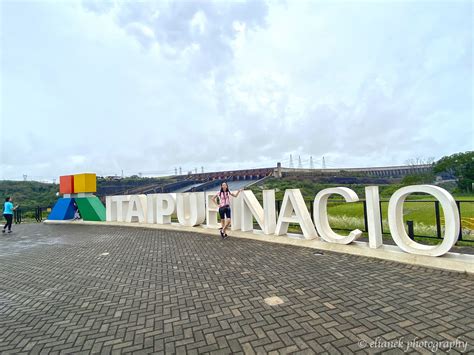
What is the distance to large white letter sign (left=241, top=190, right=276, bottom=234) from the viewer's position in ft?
30.3

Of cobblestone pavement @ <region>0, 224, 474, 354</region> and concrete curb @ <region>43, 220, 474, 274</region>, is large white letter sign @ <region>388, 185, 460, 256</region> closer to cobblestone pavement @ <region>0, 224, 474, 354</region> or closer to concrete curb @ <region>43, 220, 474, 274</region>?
concrete curb @ <region>43, 220, 474, 274</region>

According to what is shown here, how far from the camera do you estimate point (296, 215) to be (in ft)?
27.8

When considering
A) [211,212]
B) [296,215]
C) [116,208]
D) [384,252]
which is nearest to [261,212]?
[296,215]

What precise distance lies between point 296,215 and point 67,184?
1545 cm

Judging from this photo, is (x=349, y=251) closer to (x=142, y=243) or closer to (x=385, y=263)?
(x=385, y=263)

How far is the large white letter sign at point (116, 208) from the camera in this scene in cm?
1524

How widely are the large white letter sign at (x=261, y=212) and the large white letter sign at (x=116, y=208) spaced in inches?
310

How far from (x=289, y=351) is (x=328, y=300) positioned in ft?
4.87

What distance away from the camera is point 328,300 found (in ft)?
13.7

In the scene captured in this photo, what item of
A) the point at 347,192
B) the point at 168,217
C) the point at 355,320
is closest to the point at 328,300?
the point at 355,320

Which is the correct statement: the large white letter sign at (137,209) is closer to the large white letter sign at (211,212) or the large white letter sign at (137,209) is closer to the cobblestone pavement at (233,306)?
the large white letter sign at (211,212)

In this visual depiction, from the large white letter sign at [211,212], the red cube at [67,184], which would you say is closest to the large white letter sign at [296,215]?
the large white letter sign at [211,212]

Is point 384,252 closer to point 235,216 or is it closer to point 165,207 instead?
point 235,216

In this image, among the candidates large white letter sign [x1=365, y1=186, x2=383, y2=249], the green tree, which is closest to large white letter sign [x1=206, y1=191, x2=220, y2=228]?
large white letter sign [x1=365, y1=186, x2=383, y2=249]
